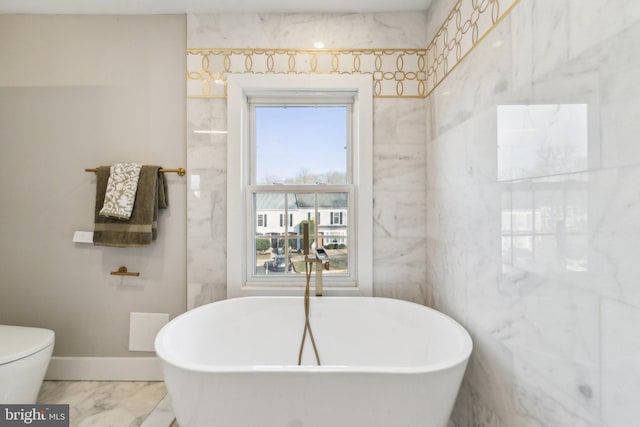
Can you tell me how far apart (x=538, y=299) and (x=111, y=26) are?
2.72 m

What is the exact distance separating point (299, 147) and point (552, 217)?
1522 mm

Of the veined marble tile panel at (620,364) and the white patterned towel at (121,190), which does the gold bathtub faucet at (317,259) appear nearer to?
the white patterned towel at (121,190)

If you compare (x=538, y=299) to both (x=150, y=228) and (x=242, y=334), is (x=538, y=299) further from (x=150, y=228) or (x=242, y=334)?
(x=150, y=228)

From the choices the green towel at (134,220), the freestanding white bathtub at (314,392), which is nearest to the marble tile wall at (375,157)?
the green towel at (134,220)

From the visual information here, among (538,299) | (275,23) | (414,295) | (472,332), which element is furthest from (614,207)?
(275,23)

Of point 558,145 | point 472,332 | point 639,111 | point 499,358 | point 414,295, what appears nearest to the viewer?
point 639,111

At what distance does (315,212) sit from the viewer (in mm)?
2041

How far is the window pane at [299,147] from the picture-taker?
6.69 feet

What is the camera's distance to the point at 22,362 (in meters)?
1.46

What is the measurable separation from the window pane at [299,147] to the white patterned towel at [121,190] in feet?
2.42

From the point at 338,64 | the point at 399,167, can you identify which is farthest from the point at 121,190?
the point at 399,167

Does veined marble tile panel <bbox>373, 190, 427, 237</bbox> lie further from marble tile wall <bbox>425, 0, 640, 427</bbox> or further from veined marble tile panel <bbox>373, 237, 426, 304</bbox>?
marble tile wall <bbox>425, 0, 640, 427</bbox>

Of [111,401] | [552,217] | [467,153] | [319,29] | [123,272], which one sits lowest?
[111,401]

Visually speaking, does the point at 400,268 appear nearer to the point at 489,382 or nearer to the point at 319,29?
the point at 489,382
